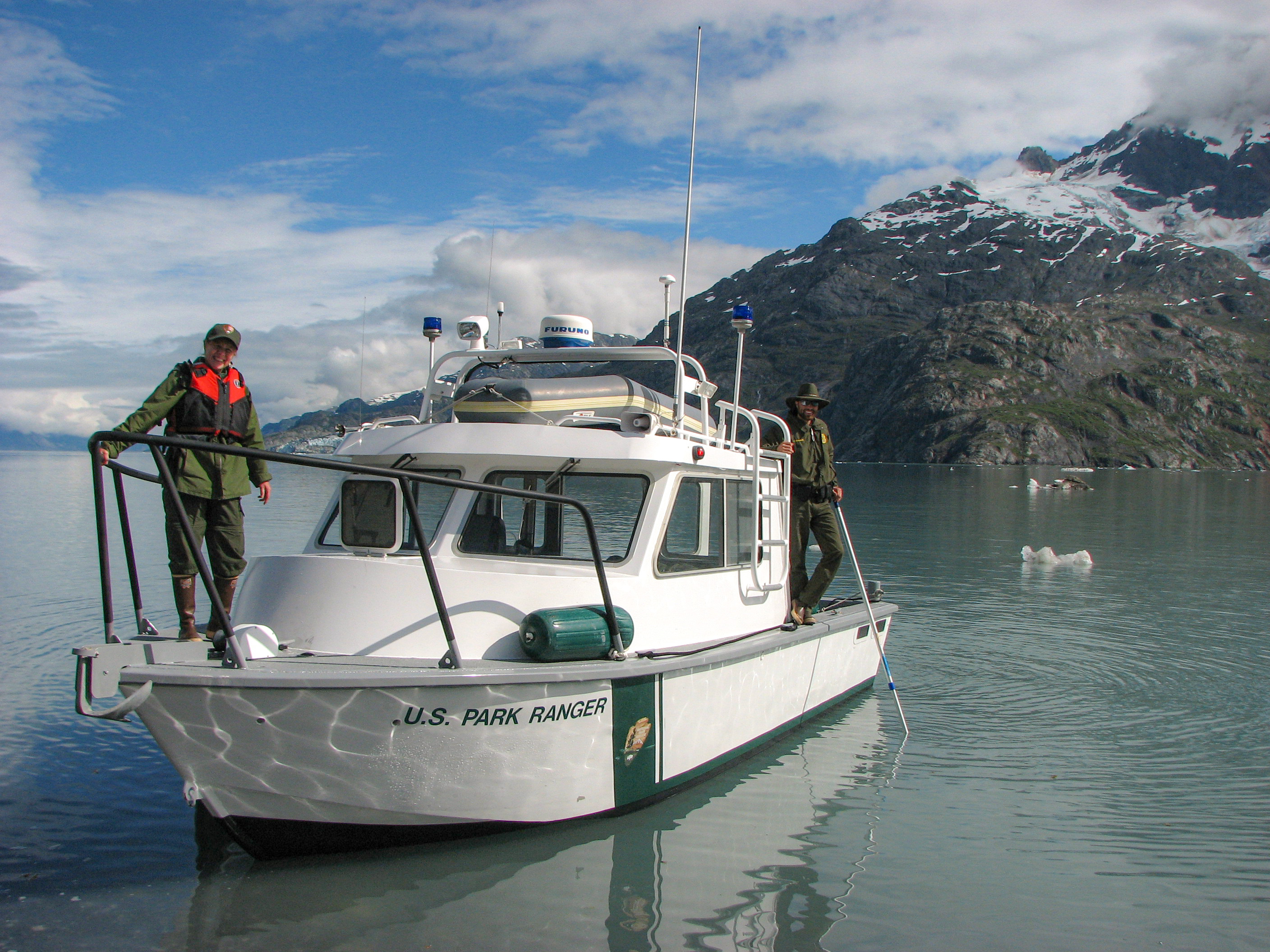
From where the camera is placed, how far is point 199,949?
511 centimetres

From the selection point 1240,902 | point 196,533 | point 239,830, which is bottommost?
point 1240,902

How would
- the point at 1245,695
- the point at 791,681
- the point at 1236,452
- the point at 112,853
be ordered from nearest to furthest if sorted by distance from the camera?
the point at 112,853, the point at 791,681, the point at 1245,695, the point at 1236,452

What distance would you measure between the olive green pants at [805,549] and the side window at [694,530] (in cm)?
128

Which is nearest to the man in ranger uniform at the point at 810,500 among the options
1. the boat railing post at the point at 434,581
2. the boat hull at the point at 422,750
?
the boat hull at the point at 422,750

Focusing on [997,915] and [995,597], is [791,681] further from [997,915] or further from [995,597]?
[995,597]

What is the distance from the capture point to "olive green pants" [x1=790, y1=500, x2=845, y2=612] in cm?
901

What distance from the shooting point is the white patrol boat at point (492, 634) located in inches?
212

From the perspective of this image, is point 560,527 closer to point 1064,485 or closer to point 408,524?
point 408,524

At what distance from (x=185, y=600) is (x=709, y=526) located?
4008mm

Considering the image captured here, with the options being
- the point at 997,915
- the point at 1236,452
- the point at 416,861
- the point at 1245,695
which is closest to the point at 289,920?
the point at 416,861

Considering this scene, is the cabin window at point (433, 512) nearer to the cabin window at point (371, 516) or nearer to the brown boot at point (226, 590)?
the cabin window at point (371, 516)

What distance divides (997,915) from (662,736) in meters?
2.38

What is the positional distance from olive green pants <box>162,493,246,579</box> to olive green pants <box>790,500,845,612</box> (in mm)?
4828

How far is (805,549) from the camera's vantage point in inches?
364
